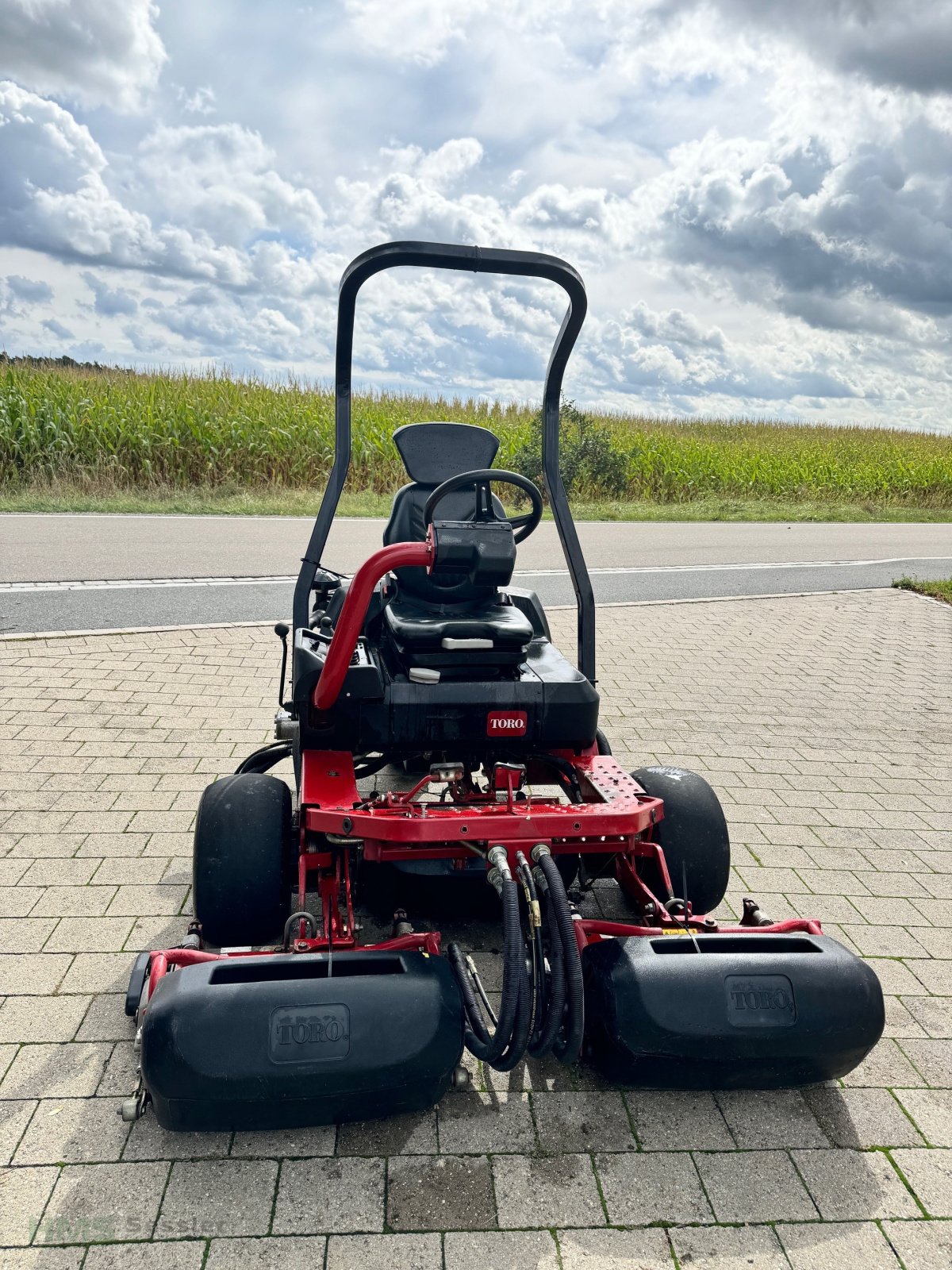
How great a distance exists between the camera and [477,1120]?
2643 mm

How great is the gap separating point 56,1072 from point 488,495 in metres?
2.33

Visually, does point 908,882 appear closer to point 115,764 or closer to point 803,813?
→ point 803,813

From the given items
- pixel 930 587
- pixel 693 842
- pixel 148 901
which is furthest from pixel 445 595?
pixel 930 587

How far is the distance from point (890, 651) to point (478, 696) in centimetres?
591

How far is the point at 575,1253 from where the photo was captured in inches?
88.2

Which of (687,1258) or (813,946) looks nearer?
(687,1258)

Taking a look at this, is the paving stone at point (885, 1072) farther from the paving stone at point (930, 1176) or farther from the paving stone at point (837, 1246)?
the paving stone at point (837, 1246)

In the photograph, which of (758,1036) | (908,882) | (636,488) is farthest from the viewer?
(636,488)

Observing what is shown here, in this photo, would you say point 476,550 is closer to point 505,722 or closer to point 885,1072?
point 505,722

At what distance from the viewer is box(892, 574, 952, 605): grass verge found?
416 inches

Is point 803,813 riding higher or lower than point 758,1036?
lower

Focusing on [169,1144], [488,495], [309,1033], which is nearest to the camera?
[309,1033]

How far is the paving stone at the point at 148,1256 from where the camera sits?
7.07 ft

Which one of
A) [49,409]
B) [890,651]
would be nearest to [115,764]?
[890,651]
